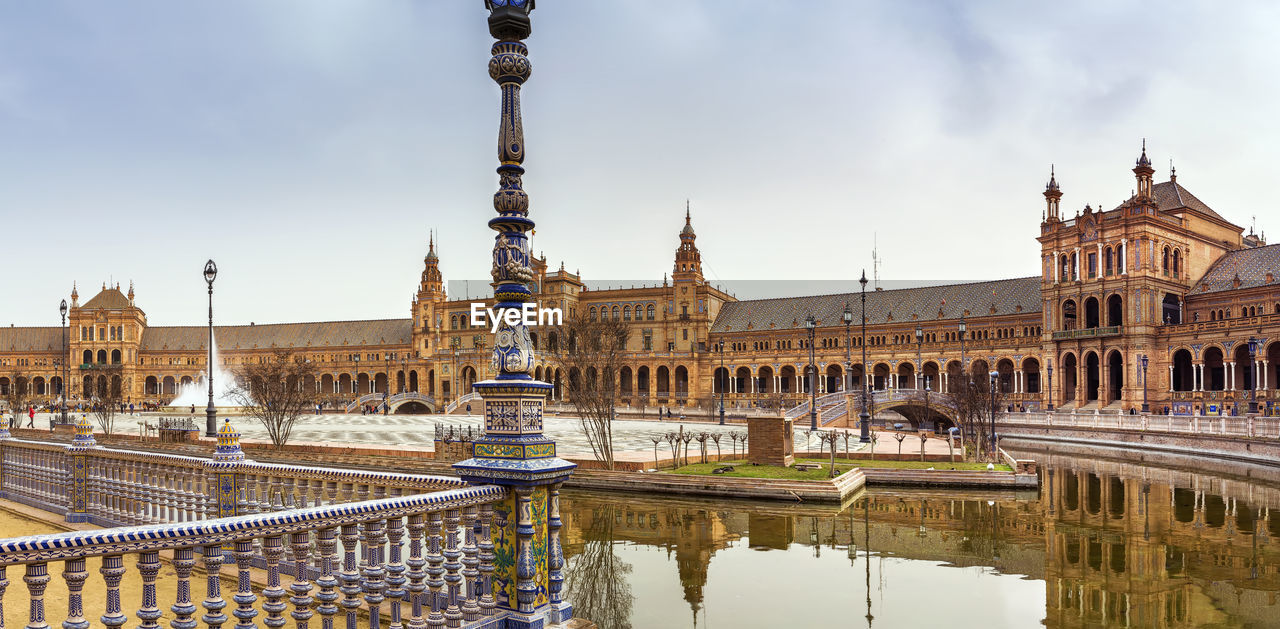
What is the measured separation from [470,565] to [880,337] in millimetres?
79814

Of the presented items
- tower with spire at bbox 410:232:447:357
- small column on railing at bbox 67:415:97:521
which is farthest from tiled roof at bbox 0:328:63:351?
small column on railing at bbox 67:415:97:521

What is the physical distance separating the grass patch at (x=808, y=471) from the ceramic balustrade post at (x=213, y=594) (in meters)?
19.7

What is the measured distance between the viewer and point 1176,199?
69125 millimetres

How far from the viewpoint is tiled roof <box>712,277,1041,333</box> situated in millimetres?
78000

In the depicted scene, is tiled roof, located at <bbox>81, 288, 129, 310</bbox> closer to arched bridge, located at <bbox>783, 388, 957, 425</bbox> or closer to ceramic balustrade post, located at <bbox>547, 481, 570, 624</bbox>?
arched bridge, located at <bbox>783, 388, 957, 425</bbox>

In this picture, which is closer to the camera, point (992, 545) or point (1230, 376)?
point (992, 545)

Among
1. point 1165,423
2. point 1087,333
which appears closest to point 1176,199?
point 1087,333

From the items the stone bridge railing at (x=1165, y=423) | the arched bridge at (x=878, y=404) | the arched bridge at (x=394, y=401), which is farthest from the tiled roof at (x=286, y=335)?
the stone bridge railing at (x=1165, y=423)

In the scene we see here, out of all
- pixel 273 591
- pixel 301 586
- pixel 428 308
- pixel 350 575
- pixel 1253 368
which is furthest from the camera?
pixel 428 308

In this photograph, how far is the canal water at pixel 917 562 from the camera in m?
11.8

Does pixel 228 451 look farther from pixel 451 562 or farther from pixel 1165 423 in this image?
pixel 1165 423

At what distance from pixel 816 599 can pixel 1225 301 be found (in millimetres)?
65105

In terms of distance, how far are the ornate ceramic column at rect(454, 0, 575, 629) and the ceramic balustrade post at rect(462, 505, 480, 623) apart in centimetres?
20

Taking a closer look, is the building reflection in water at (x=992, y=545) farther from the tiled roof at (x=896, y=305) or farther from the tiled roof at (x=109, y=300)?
the tiled roof at (x=109, y=300)
